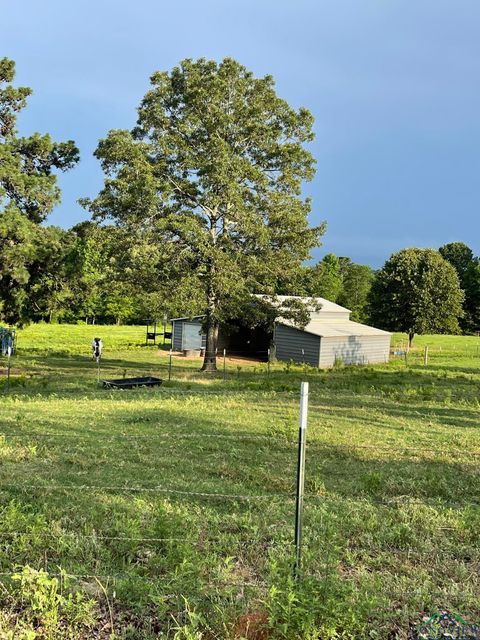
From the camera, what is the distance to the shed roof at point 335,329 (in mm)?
32031

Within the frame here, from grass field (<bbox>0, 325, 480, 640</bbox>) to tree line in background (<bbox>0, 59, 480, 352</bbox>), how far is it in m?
11.6

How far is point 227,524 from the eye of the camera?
5.08m

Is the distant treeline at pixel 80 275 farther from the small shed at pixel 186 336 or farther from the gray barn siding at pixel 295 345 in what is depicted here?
the small shed at pixel 186 336

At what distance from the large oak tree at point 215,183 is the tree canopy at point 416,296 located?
63.0 feet

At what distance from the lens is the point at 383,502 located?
617 centimetres

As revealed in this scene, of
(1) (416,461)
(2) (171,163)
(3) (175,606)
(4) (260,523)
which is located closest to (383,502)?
(4) (260,523)

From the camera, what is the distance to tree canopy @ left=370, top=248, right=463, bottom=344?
41.7 metres

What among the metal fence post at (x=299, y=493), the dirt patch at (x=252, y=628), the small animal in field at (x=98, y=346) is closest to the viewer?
the dirt patch at (x=252, y=628)

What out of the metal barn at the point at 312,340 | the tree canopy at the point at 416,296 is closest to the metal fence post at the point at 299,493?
the metal barn at the point at 312,340

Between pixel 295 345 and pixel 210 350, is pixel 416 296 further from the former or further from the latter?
pixel 210 350

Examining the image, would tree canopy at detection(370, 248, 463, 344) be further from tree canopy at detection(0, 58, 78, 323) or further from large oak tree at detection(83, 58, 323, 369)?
tree canopy at detection(0, 58, 78, 323)

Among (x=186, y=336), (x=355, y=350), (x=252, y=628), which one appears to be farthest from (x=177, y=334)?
(x=252, y=628)

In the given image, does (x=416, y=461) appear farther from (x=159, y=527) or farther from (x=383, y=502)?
(x=159, y=527)

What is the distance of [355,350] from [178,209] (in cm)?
1564
